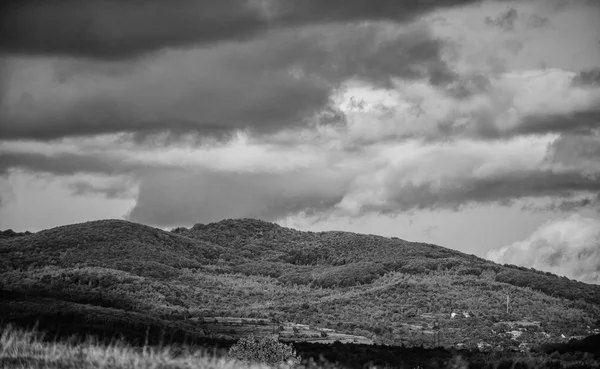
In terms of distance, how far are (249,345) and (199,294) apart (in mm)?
139854

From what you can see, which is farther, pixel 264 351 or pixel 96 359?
pixel 264 351

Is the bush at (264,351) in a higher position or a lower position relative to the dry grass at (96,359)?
lower

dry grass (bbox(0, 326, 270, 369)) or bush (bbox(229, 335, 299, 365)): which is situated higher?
dry grass (bbox(0, 326, 270, 369))

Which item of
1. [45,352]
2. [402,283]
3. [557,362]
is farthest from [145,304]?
[45,352]

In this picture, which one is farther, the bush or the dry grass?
the bush

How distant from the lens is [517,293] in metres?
192

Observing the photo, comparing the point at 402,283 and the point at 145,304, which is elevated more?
the point at 402,283

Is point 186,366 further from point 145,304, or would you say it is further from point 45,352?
point 145,304

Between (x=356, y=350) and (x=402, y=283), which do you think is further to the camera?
(x=402, y=283)

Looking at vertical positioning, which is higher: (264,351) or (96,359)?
(96,359)

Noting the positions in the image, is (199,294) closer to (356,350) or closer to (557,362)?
Answer: (356,350)

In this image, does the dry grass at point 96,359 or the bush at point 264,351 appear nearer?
the dry grass at point 96,359

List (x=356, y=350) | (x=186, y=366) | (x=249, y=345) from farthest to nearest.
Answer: (x=356, y=350)
(x=249, y=345)
(x=186, y=366)

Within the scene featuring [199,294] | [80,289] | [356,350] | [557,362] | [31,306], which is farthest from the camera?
[199,294]
